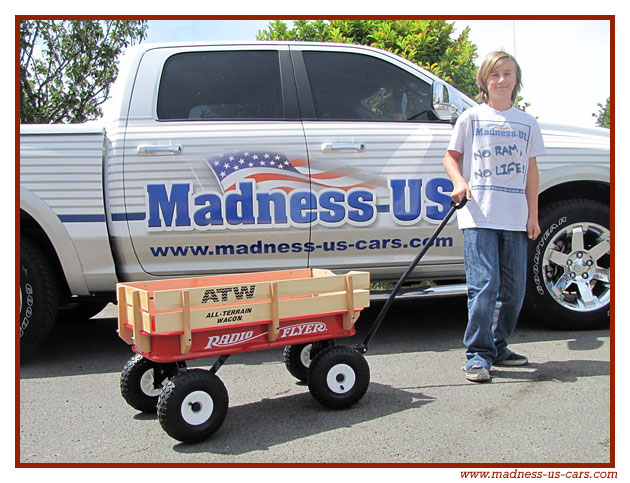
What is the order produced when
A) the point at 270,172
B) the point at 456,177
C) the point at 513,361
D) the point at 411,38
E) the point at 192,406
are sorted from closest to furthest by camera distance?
1. the point at 192,406
2. the point at 456,177
3. the point at 513,361
4. the point at 270,172
5. the point at 411,38

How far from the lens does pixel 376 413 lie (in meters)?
3.03

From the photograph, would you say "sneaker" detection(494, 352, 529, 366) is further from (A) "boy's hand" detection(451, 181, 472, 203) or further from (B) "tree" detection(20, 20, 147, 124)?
(B) "tree" detection(20, 20, 147, 124)

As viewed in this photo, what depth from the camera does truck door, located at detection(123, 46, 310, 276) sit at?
396 cm

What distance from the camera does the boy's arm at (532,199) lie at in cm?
357

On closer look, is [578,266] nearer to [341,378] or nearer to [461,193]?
[461,193]

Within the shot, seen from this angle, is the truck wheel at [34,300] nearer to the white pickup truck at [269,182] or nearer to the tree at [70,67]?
the white pickup truck at [269,182]

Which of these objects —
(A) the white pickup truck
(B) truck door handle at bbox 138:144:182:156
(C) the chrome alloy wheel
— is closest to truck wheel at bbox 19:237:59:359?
(A) the white pickup truck

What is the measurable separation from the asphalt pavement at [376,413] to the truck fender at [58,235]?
584mm

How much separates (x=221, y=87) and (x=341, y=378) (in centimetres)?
220

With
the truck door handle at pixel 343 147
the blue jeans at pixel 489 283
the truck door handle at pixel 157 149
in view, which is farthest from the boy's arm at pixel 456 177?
the truck door handle at pixel 157 149

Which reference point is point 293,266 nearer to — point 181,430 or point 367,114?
point 367,114

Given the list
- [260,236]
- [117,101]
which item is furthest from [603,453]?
[117,101]

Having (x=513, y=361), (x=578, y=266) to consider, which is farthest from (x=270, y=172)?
(x=578, y=266)
